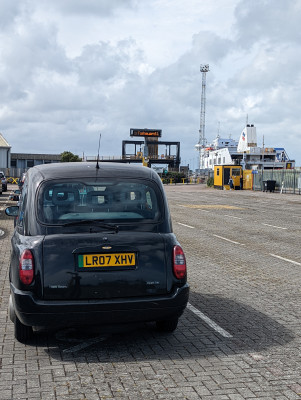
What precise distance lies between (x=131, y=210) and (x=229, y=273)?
15.3ft

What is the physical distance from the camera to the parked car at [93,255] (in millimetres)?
5051

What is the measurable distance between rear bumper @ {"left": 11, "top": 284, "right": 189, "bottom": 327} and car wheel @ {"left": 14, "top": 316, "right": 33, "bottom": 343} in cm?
27

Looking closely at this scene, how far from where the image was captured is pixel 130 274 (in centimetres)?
516

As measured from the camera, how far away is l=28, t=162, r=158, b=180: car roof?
5.70 metres

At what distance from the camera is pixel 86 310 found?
503cm

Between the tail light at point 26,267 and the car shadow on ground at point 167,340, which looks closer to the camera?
the tail light at point 26,267

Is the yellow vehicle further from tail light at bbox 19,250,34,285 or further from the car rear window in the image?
tail light at bbox 19,250,34,285

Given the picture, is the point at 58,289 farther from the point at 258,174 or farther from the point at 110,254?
the point at 258,174

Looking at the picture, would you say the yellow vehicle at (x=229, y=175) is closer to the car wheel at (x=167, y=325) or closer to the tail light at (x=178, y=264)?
the car wheel at (x=167, y=325)

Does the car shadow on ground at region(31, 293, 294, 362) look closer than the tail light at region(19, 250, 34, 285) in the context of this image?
No

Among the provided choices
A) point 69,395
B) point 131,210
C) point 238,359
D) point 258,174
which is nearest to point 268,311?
point 238,359

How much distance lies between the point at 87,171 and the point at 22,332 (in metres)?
1.72

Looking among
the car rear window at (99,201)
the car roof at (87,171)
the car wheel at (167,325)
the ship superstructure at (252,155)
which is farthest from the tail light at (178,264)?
the ship superstructure at (252,155)

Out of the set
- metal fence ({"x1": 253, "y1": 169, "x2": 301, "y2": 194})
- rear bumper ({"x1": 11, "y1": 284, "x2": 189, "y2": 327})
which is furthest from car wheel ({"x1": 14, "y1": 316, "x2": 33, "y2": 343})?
metal fence ({"x1": 253, "y1": 169, "x2": 301, "y2": 194})
